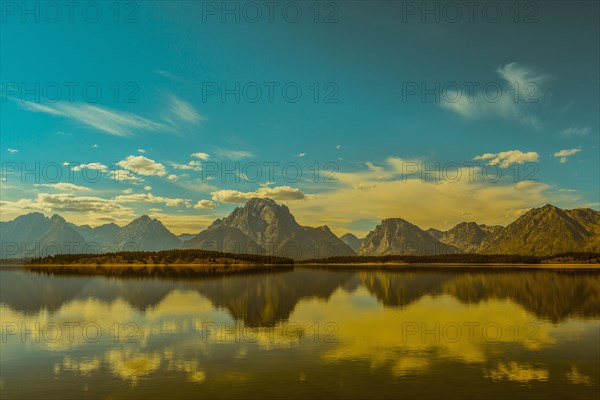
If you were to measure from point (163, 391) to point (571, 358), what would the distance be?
4808cm

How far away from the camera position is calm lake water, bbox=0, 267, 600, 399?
138 feet

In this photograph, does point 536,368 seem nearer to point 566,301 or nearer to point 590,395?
point 590,395

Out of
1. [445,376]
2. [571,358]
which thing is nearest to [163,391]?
[445,376]

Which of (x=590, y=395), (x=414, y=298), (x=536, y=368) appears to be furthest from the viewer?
(x=414, y=298)

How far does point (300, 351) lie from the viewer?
5722 centimetres

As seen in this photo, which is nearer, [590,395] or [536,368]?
[590,395]

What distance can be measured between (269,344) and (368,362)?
1591 centimetres

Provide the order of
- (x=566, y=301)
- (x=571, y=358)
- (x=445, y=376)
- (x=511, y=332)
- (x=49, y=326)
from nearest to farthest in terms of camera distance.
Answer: (x=445, y=376) → (x=571, y=358) → (x=511, y=332) → (x=49, y=326) → (x=566, y=301)

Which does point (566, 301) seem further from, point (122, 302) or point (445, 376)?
point (122, 302)

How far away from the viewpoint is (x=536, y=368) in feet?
163

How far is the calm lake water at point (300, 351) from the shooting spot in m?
42.0

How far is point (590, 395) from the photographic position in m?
40.4

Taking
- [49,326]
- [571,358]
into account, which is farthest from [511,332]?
[49,326]

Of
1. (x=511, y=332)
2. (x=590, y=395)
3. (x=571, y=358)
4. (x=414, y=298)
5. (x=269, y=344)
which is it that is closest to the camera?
(x=590, y=395)
